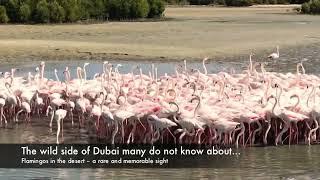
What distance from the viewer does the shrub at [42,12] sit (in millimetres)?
45841

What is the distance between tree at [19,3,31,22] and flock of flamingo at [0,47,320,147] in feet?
103

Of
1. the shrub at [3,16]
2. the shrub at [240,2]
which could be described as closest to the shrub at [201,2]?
the shrub at [240,2]

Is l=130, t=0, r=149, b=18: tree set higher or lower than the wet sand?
higher

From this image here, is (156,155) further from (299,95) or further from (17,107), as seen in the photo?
(17,107)

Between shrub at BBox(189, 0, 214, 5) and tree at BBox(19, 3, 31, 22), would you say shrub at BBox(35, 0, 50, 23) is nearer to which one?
tree at BBox(19, 3, 31, 22)

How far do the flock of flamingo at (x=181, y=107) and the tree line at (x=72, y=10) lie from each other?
104ft

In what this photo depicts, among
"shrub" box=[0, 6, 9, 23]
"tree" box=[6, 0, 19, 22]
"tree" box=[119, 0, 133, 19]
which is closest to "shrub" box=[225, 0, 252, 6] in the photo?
"tree" box=[119, 0, 133, 19]

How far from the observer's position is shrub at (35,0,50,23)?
4584 centimetres

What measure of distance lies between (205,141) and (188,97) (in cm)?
165

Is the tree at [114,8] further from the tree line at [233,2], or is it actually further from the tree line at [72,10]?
the tree line at [233,2]

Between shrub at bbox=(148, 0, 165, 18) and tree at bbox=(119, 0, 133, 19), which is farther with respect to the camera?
shrub at bbox=(148, 0, 165, 18)

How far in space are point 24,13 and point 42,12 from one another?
122cm

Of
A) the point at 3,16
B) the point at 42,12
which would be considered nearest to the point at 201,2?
the point at 42,12

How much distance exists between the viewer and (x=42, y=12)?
45812mm
